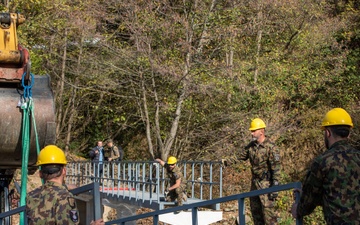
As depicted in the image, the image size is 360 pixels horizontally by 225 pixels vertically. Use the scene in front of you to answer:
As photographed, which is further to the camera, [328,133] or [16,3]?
[16,3]

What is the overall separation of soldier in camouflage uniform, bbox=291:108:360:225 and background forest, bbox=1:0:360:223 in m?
20.1

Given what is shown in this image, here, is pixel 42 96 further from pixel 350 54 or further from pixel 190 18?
pixel 350 54

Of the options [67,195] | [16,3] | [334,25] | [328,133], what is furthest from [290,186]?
[334,25]

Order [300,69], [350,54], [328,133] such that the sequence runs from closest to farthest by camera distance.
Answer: [328,133], [300,69], [350,54]

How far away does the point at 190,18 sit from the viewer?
27.0 meters

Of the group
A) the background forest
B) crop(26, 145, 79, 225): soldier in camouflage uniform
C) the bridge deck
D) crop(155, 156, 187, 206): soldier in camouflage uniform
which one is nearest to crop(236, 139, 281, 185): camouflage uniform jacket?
crop(26, 145, 79, 225): soldier in camouflage uniform

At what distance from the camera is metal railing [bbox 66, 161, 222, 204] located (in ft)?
69.3

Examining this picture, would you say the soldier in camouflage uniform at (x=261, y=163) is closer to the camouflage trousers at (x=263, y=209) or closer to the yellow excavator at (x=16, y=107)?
the camouflage trousers at (x=263, y=209)

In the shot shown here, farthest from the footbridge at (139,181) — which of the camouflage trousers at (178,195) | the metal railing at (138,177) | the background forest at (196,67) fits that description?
the background forest at (196,67)

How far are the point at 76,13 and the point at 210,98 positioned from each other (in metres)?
5.27

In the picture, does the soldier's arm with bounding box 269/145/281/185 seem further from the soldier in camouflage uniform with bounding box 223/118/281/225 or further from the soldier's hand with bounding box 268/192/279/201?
the soldier's hand with bounding box 268/192/279/201

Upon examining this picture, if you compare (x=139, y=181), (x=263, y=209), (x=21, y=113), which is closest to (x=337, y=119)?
(x=21, y=113)

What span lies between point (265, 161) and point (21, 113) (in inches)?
159

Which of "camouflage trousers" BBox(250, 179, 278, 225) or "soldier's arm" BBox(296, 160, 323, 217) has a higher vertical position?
"soldier's arm" BBox(296, 160, 323, 217)
